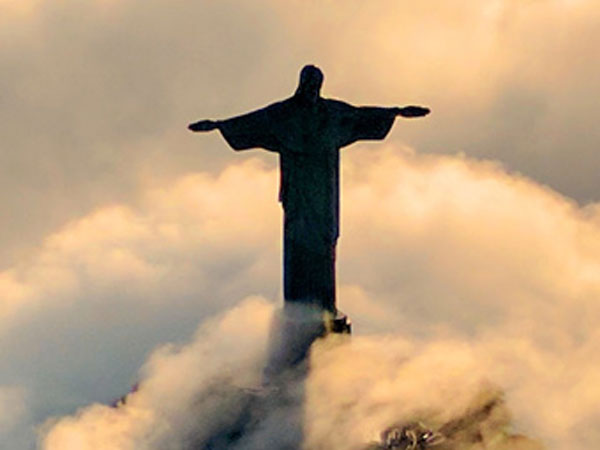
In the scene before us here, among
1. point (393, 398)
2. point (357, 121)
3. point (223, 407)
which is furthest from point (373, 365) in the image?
point (357, 121)

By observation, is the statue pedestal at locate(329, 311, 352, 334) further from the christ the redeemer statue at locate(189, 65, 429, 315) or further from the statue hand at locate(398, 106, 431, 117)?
the statue hand at locate(398, 106, 431, 117)

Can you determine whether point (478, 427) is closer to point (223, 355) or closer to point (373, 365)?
point (373, 365)

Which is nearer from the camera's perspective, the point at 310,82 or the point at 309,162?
the point at 310,82

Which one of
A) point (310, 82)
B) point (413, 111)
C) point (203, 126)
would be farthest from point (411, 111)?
point (203, 126)

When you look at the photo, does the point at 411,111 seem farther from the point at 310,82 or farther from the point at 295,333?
the point at 295,333

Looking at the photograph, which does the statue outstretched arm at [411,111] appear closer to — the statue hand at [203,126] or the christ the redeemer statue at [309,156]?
the christ the redeemer statue at [309,156]

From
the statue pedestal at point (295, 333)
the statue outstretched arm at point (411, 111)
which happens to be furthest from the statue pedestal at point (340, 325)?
the statue outstretched arm at point (411, 111)

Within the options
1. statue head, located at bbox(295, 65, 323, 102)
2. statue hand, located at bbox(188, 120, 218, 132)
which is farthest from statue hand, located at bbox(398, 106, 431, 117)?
statue hand, located at bbox(188, 120, 218, 132)

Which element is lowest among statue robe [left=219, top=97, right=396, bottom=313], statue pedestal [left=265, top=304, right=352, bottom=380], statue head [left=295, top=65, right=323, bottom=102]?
statue pedestal [left=265, top=304, right=352, bottom=380]
